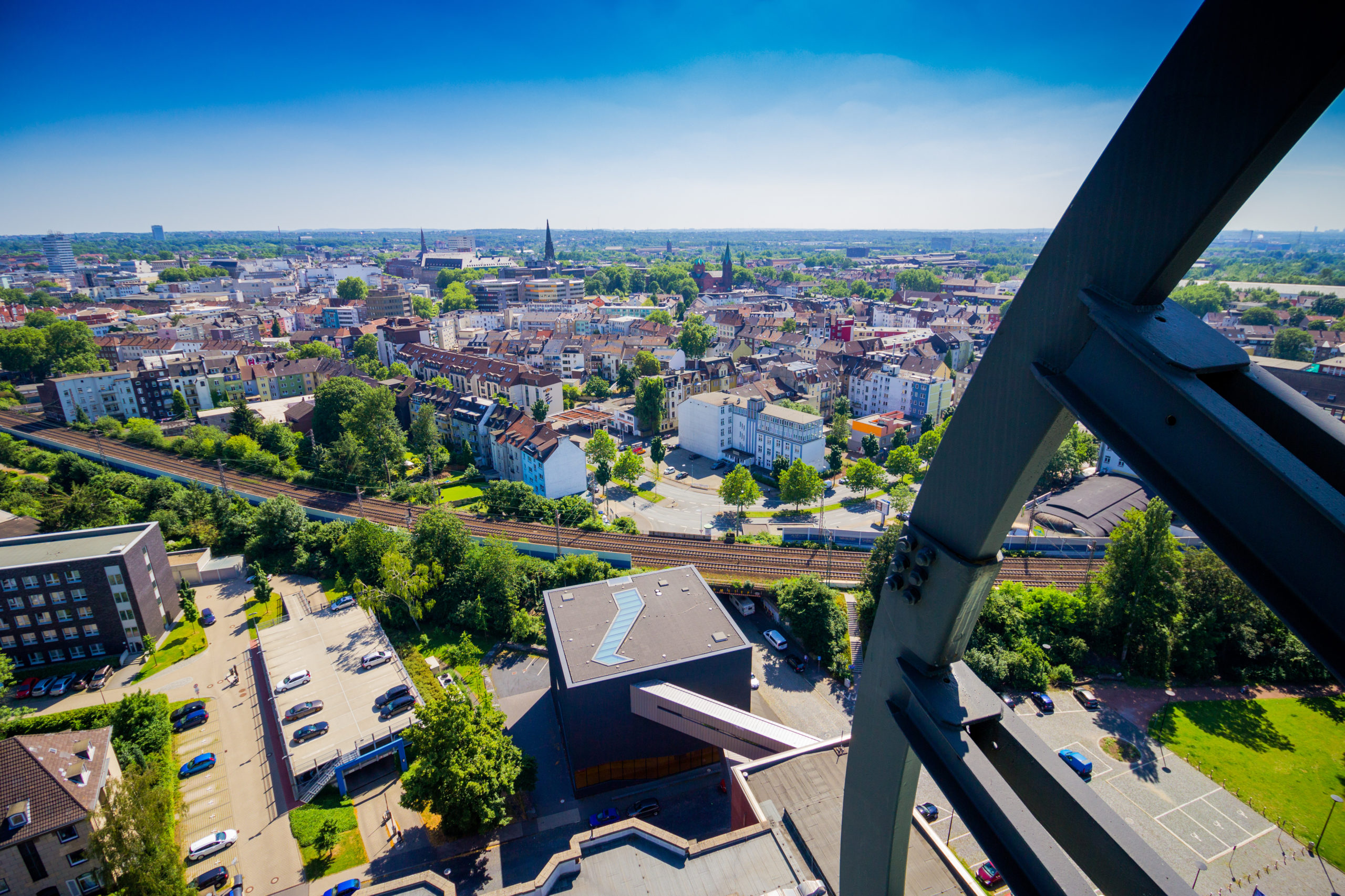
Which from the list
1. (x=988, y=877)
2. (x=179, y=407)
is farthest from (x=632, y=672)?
(x=179, y=407)

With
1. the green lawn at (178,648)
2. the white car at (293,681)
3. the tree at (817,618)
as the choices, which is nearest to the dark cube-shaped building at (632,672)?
the tree at (817,618)

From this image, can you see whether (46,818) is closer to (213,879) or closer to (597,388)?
(213,879)

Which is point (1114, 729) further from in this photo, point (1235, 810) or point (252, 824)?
point (252, 824)

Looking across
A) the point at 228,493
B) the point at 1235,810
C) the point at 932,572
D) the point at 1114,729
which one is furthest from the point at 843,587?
the point at 228,493

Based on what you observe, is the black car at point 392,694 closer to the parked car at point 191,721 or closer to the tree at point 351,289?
the parked car at point 191,721

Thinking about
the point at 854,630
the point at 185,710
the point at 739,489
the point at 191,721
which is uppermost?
the point at 739,489
